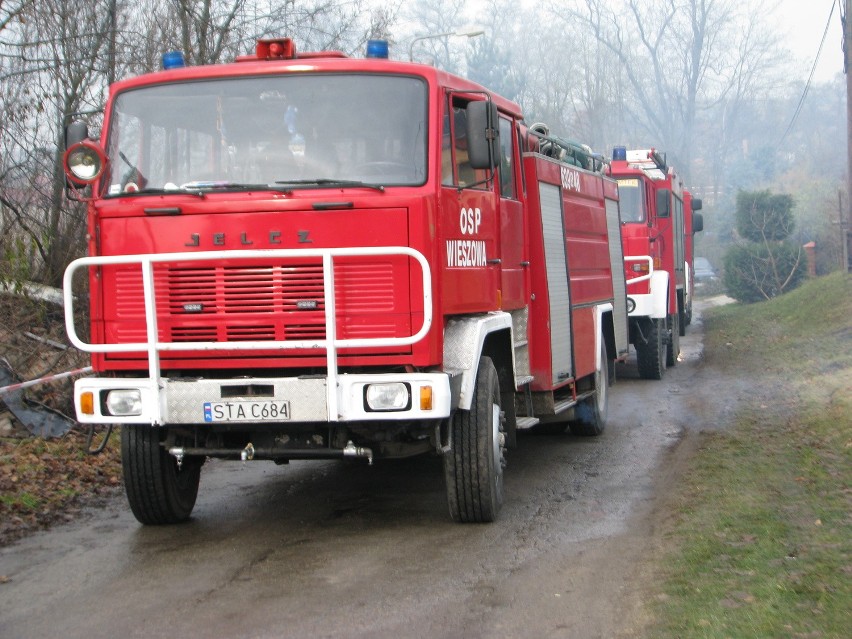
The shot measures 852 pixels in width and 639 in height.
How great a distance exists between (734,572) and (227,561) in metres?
2.60

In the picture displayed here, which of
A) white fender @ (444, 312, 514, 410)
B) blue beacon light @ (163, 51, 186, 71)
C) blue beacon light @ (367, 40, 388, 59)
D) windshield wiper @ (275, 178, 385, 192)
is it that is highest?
blue beacon light @ (163, 51, 186, 71)

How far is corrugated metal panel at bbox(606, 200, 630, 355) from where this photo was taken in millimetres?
11445

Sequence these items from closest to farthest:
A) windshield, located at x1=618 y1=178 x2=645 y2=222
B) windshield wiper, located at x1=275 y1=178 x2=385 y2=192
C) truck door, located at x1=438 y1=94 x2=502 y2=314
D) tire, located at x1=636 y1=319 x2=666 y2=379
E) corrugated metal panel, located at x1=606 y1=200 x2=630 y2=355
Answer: windshield wiper, located at x1=275 y1=178 x2=385 y2=192 → truck door, located at x1=438 y1=94 x2=502 y2=314 → corrugated metal panel, located at x1=606 y1=200 x2=630 y2=355 → tire, located at x1=636 y1=319 x2=666 y2=379 → windshield, located at x1=618 y1=178 x2=645 y2=222

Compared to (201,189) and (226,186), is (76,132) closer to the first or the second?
(201,189)

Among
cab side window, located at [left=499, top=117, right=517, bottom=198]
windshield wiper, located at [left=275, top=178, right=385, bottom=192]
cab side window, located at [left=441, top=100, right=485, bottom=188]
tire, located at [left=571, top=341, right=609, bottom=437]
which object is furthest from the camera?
tire, located at [left=571, top=341, right=609, bottom=437]

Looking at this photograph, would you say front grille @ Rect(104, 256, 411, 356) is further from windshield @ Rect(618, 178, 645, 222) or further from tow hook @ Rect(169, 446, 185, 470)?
windshield @ Rect(618, 178, 645, 222)

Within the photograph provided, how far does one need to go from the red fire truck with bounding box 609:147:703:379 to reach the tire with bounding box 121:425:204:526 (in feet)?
28.9

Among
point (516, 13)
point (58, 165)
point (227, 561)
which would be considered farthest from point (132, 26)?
point (516, 13)

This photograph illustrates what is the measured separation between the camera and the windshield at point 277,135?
6414 mm

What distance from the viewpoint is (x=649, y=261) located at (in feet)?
51.1

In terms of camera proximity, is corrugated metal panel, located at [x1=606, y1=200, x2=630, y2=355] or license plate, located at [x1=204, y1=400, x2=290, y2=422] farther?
corrugated metal panel, located at [x1=606, y1=200, x2=630, y2=355]

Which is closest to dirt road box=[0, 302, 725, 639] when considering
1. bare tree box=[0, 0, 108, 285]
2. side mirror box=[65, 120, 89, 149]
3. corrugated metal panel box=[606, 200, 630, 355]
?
side mirror box=[65, 120, 89, 149]

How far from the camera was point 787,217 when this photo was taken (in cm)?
3528

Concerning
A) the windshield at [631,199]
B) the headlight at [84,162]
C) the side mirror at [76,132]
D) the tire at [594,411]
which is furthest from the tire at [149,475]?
the windshield at [631,199]
